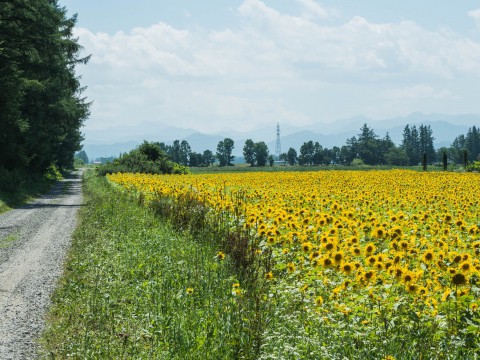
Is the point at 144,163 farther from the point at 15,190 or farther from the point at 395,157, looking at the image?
the point at 395,157

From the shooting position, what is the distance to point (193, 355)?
6055 mm

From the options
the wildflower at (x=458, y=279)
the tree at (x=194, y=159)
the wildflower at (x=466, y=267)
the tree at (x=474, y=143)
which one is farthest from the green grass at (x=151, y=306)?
the tree at (x=474, y=143)

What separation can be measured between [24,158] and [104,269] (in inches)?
1104

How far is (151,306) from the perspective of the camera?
7.94 m

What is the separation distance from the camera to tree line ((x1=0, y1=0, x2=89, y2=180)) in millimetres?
27077

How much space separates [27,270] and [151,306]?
5365 mm

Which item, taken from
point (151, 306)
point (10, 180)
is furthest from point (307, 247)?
point (10, 180)

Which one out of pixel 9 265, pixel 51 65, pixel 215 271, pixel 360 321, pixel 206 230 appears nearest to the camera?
pixel 360 321

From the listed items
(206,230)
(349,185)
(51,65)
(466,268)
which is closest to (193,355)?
(466,268)

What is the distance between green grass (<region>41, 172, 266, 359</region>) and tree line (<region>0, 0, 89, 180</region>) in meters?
17.6

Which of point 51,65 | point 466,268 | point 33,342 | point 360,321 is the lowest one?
point 33,342

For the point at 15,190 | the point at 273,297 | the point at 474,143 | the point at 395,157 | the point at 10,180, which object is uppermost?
the point at 474,143

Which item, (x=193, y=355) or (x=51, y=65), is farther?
(x=51, y=65)

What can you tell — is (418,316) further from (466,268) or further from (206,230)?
(206,230)
